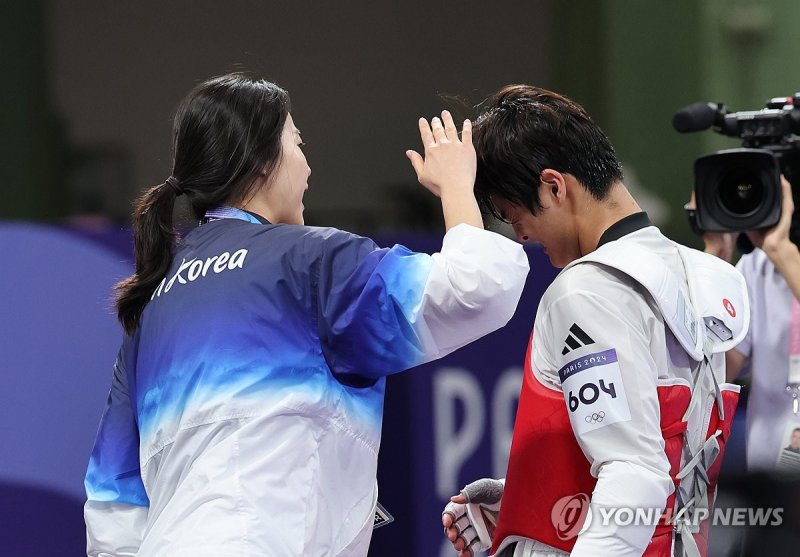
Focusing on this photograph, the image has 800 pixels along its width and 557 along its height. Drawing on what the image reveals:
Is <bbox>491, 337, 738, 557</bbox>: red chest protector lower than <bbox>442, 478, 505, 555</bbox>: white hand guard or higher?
higher

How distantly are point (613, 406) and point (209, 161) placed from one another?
2.52ft

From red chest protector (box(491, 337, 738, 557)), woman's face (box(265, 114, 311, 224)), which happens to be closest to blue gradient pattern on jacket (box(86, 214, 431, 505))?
woman's face (box(265, 114, 311, 224))

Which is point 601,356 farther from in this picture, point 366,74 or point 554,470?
point 366,74

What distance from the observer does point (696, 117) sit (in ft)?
8.93


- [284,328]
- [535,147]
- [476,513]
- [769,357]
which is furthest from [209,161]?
[769,357]

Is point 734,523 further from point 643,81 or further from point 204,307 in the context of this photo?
point 643,81

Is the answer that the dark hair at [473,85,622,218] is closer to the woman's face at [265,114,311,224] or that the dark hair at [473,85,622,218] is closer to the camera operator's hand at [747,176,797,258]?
the woman's face at [265,114,311,224]

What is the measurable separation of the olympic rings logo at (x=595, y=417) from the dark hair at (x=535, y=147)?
0.39 metres

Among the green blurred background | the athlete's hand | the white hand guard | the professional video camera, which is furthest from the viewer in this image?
the green blurred background

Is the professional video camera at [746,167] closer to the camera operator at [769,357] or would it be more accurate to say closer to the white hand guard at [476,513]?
the camera operator at [769,357]

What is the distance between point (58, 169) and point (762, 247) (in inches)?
154

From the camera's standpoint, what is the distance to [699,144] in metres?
6.08

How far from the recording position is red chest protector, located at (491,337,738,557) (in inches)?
69.1

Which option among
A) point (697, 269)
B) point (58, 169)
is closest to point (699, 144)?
point (58, 169)
